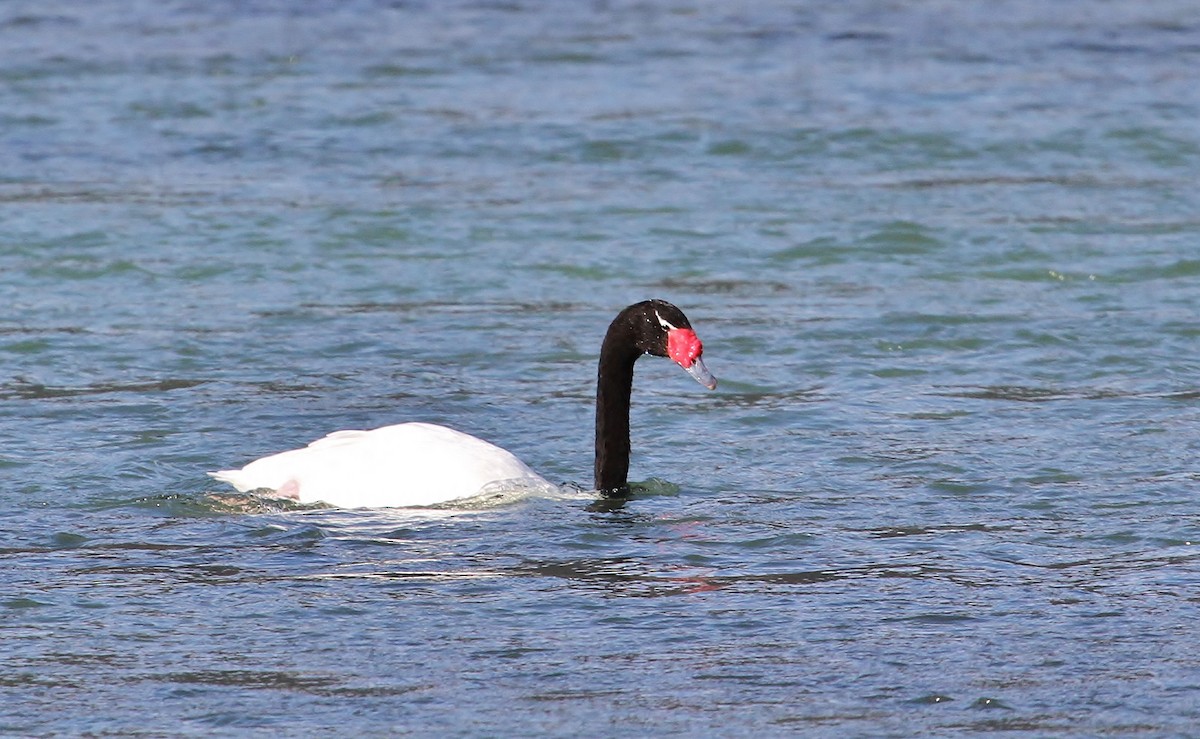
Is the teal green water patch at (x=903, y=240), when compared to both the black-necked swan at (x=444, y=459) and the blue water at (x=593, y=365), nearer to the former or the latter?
the blue water at (x=593, y=365)

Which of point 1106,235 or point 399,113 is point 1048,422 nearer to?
point 1106,235

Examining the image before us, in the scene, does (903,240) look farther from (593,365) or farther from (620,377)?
(620,377)

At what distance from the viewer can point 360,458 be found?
9250 millimetres

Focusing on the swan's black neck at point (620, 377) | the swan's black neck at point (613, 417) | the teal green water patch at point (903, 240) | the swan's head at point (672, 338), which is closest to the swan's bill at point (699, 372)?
the swan's head at point (672, 338)

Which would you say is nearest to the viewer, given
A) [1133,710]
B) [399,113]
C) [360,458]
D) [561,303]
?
[1133,710]

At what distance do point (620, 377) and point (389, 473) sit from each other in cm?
120

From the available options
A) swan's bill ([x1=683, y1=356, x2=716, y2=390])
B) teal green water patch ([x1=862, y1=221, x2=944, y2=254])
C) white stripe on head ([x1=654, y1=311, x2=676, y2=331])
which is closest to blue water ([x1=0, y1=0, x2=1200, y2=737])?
teal green water patch ([x1=862, y1=221, x2=944, y2=254])

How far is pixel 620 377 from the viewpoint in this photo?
969 centimetres

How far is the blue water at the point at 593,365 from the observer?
697 centimetres

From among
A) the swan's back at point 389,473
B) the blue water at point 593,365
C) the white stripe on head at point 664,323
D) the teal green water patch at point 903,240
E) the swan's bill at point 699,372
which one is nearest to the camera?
the blue water at point 593,365

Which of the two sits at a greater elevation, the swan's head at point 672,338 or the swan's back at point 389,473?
the swan's head at point 672,338

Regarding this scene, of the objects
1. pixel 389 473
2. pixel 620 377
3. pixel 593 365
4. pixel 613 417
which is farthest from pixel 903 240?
pixel 389 473

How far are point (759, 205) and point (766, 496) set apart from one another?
6.57 meters

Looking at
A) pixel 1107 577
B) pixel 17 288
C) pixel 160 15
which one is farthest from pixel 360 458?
pixel 160 15
